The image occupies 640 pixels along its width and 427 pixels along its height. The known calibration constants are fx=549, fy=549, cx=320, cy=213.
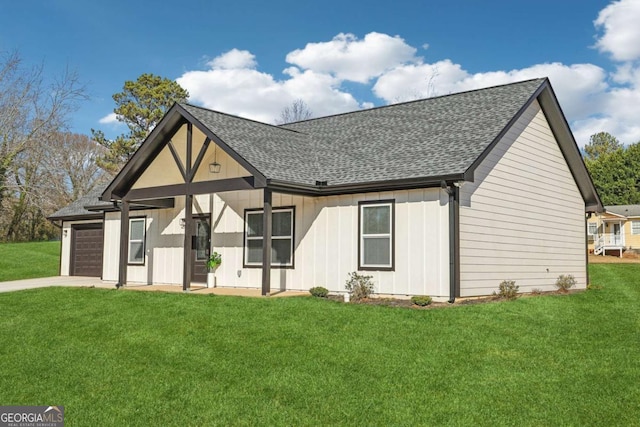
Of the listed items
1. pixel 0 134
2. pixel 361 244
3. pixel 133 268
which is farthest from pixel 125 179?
pixel 0 134

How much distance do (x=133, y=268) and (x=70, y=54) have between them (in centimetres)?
1927

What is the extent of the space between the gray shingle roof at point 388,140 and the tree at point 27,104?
2214 cm

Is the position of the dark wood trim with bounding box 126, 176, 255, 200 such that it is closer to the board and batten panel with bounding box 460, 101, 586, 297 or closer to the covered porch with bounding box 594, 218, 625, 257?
the board and batten panel with bounding box 460, 101, 586, 297

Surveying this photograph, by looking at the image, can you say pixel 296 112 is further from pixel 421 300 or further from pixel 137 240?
pixel 421 300

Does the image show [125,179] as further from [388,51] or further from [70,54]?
[388,51]

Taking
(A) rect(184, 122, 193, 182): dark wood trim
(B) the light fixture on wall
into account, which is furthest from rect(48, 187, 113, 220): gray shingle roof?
(A) rect(184, 122, 193, 182): dark wood trim

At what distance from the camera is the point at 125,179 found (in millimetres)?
16234

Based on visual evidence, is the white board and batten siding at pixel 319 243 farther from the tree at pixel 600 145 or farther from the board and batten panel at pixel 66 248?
the tree at pixel 600 145

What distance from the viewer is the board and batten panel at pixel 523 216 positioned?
12.7m

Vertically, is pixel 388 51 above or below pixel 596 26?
above

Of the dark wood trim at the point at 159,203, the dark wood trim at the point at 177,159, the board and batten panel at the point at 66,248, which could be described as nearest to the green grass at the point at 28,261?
the board and batten panel at the point at 66,248

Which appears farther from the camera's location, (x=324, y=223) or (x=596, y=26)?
(x=596, y=26)

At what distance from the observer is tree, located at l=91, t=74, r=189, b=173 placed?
136 ft

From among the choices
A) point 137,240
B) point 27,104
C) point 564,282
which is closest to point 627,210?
point 564,282
